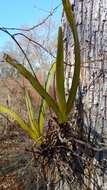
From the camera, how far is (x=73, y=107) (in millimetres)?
1841

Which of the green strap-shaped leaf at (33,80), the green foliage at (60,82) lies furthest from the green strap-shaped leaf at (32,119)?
the green strap-shaped leaf at (33,80)

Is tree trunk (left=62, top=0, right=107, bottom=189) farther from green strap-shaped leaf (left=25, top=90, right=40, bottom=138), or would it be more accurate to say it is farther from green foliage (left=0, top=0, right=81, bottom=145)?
green strap-shaped leaf (left=25, top=90, right=40, bottom=138)

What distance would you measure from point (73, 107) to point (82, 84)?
0.13 metres

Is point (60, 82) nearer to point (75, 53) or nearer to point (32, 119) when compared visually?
point (75, 53)

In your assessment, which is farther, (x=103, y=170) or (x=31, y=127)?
(x=31, y=127)

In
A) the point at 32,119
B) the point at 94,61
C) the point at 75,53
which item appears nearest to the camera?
the point at 75,53

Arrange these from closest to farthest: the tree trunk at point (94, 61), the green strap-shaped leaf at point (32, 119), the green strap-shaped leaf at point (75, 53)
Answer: the green strap-shaped leaf at point (75, 53), the tree trunk at point (94, 61), the green strap-shaped leaf at point (32, 119)

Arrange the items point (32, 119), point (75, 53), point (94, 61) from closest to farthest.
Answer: point (75, 53), point (94, 61), point (32, 119)

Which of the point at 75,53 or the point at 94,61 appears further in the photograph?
the point at 94,61

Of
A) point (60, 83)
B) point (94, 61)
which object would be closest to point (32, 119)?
point (60, 83)

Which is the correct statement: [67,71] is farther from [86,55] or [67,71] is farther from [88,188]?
[88,188]

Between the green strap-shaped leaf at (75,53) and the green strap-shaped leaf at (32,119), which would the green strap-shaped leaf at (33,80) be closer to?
the green strap-shaped leaf at (75,53)

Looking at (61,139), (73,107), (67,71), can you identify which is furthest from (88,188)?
(67,71)

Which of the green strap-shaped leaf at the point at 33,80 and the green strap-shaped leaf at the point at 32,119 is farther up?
the green strap-shaped leaf at the point at 33,80
